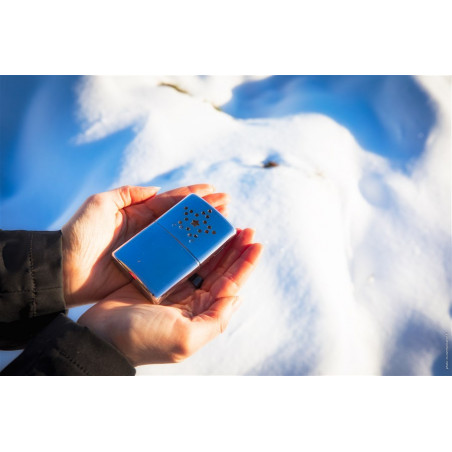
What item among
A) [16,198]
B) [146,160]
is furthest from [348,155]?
[16,198]

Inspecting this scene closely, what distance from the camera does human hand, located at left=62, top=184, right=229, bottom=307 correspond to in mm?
984

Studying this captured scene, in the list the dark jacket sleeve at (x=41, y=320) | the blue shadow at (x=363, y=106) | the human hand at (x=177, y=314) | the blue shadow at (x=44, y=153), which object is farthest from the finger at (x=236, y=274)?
the blue shadow at (x=363, y=106)

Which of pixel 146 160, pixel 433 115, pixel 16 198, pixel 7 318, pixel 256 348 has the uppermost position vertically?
pixel 433 115

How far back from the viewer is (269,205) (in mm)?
1248

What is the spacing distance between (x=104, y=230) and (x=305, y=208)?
0.67 meters

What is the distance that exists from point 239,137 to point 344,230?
20.8 inches

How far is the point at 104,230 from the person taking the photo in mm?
1013

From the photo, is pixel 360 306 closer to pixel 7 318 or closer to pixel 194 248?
pixel 194 248

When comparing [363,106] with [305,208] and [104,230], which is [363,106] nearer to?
[305,208]

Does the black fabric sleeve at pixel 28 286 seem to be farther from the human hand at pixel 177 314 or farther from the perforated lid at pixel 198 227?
the perforated lid at pixel 198 227

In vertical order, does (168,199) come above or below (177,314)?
above

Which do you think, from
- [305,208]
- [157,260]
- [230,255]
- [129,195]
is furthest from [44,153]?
[305,208]

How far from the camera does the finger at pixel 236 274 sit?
96cm

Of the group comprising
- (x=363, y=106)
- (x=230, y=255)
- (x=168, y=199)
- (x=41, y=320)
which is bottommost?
(x=41, y=320)
